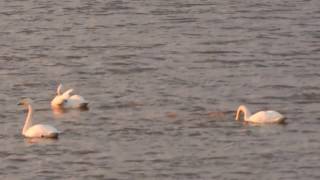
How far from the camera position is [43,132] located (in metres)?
36.5

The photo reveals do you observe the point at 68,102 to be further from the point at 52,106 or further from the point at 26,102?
the point at 26,102

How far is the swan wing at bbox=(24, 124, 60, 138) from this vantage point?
36406 mm

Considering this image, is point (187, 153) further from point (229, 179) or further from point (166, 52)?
point (166, 52)

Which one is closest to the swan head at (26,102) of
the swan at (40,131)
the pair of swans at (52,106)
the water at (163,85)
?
the pair of swans at (52,106)

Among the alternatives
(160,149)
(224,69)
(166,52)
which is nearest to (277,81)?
(224,69)

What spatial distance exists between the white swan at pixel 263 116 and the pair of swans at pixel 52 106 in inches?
186

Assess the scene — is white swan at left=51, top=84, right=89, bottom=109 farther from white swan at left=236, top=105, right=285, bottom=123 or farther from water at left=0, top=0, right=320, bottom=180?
white swan at left=236, top=105, right=285, bottom=123

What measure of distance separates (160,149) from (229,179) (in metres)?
3.26

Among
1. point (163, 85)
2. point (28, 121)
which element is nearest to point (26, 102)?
point (28, 121)

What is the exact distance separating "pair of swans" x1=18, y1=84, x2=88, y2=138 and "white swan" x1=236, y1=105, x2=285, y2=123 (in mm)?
4733

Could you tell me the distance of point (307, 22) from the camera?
2103 inches

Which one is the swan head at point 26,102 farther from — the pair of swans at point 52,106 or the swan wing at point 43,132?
the swan wing at point 43,132

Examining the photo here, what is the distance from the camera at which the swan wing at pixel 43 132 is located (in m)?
36.4

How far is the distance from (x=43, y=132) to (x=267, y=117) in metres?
5.59
